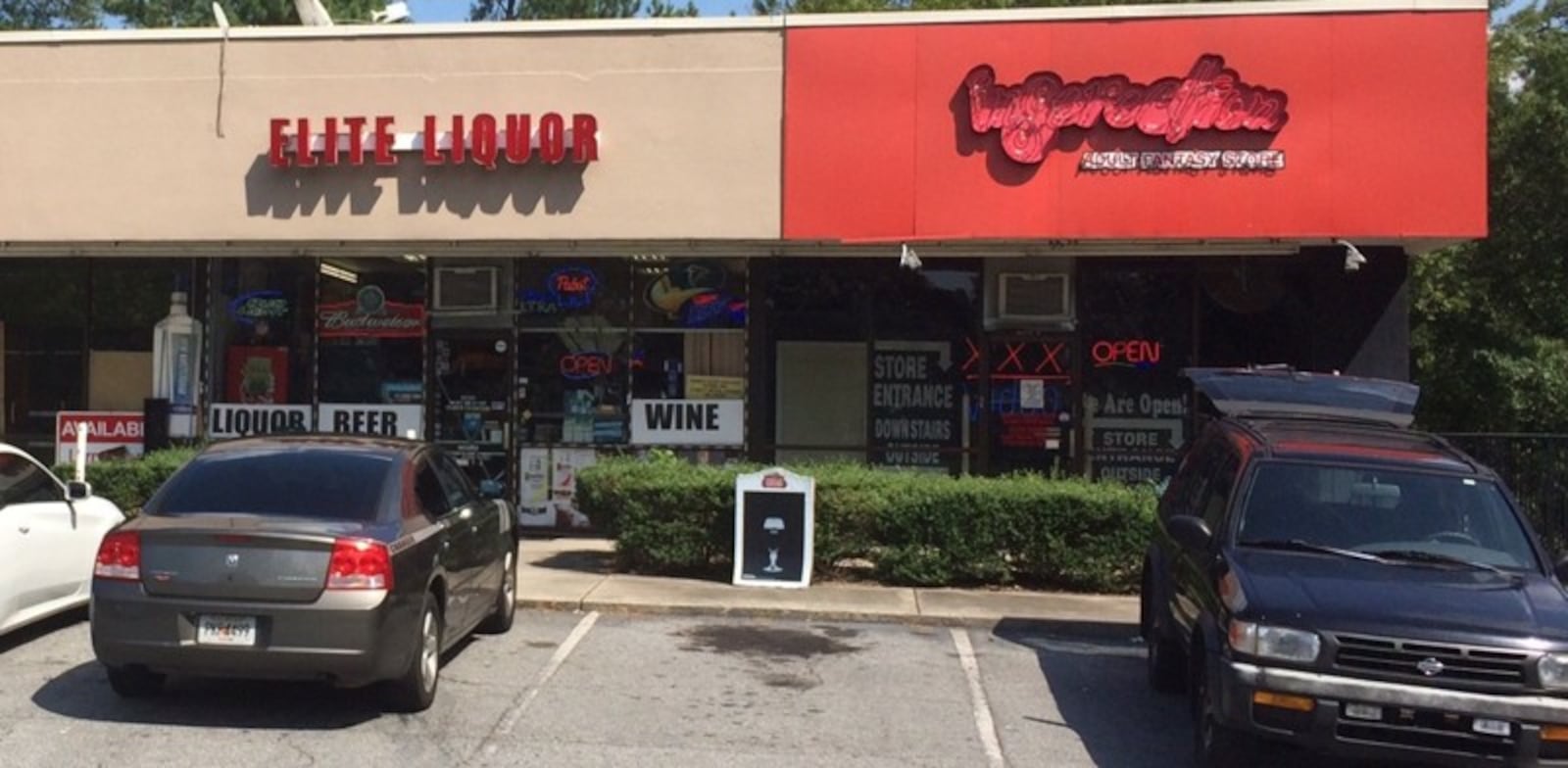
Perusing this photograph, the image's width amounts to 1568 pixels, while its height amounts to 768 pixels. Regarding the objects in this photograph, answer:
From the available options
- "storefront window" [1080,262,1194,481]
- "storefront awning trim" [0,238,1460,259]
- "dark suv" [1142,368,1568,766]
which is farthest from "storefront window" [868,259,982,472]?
"dark suv" [1142,368,1568,766]

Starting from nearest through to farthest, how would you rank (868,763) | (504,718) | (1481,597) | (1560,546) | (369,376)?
(1481,597) < (868,763) < (504,718) < (1560,546) < (369,376)

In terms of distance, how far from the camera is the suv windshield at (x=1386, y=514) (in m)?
7.07

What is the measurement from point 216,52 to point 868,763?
11359 mm

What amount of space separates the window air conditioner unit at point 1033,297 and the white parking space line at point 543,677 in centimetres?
639

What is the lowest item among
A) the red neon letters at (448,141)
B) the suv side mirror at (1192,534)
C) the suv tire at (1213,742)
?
the suv tire at (1213,742)

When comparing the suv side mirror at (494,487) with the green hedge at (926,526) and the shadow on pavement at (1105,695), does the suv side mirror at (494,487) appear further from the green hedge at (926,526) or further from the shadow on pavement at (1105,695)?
the shadow on pavement at (1105,695)

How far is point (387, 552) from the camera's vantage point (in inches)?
276

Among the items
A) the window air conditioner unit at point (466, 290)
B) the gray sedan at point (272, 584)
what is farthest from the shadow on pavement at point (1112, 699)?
the window air conditioner unit at point (466, 290)

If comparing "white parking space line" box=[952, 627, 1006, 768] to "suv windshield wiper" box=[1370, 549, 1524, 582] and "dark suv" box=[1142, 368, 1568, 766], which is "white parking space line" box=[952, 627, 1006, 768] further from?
A: "suv windshield wiper" box=[1370, 549, 1524, 582]

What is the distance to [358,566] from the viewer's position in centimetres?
690

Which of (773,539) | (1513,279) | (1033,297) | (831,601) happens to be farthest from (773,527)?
(1513,279)

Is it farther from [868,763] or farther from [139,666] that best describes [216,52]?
[868,763]

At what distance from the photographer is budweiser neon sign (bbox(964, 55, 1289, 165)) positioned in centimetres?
1341

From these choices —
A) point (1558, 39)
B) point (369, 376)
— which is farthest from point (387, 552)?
point (1558, 39)
